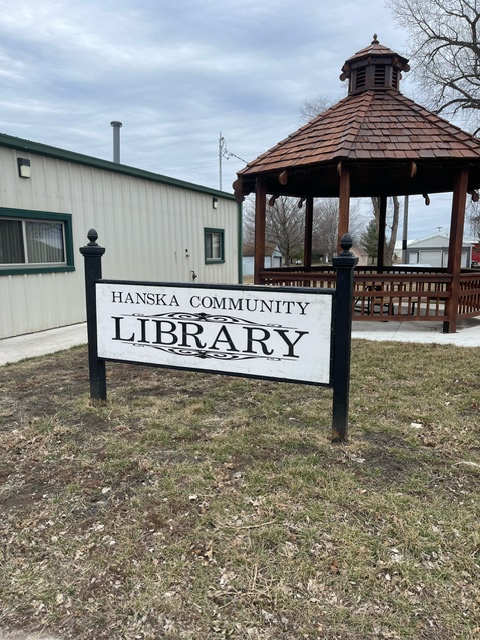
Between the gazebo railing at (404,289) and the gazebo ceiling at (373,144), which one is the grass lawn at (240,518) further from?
the gazebo ceiling at (373,144)

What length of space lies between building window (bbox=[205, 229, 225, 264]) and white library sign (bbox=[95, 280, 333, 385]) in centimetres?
938

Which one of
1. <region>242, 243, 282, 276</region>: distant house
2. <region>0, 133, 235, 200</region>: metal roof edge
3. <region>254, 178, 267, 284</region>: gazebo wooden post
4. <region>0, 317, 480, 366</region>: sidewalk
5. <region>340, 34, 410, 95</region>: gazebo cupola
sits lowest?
<region>0, 317, 480, 366</region>: sidewalk

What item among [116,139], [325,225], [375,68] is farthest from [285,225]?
[375,68]

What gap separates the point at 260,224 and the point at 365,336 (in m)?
2.85

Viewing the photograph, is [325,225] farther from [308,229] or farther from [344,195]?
[344,195]

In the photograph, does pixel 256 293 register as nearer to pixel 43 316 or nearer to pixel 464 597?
pixel 464 597

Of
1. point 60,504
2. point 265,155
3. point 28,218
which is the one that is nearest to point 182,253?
point 265,155

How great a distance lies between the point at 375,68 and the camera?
8547 millimetres

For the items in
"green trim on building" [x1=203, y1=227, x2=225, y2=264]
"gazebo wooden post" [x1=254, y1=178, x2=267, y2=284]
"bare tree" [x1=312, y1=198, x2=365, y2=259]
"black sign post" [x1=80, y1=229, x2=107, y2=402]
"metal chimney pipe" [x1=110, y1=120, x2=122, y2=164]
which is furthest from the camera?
"bare tree" [x1=312, y1=198, x2=365, y2=259]

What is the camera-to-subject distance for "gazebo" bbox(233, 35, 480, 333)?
7.01 meters

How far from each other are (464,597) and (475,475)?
111cm

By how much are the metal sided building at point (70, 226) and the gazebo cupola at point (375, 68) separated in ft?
15.4

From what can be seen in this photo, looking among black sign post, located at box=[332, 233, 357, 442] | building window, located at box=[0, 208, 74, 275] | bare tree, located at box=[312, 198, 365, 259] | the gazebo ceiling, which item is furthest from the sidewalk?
bare tree, located at box=[312, 198, 365, 259]

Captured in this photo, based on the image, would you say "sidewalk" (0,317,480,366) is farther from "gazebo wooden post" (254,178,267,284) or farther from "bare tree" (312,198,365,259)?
"bare tree" (312,198,365,259)
